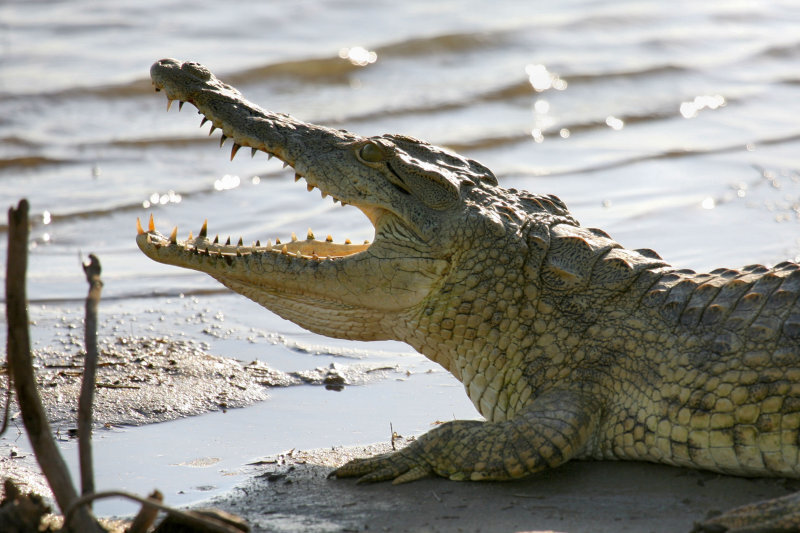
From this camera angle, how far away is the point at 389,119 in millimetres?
10859

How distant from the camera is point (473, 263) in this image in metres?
4.31

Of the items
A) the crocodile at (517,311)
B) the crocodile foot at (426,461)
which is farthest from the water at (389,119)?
the crocodile at (517,311)

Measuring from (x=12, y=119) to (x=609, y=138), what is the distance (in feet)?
19.3

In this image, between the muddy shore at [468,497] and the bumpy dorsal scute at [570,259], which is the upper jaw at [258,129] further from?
the muddy shore at [468,497]

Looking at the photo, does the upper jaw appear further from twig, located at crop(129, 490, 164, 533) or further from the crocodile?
twig, located at crop(129, 490, 164, 533)

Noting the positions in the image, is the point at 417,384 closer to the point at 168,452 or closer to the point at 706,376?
the point at 168,452

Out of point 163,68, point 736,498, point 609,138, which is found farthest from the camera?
point 609,138

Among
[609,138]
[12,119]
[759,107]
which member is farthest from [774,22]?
[12,119]

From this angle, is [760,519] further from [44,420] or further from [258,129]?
[258,129]

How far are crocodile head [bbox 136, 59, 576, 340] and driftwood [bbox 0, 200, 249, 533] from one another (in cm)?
144

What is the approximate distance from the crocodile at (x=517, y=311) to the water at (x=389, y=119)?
2.19 ft

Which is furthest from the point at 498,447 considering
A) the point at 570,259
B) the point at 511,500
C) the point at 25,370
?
the point at 25,370

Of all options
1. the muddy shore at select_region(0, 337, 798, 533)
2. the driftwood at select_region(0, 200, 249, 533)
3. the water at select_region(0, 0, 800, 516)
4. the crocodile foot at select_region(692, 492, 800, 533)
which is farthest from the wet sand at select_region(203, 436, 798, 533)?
the driftwood at select_region(0, 200, 249, 533)

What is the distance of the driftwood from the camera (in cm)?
301
